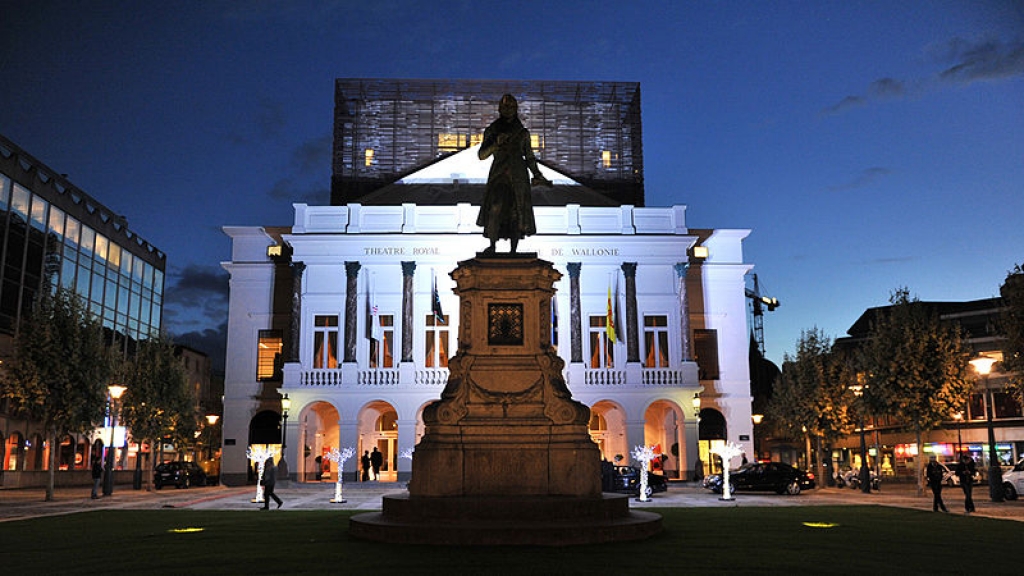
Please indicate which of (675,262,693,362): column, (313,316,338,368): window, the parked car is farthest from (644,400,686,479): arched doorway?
(313,316,338,368): window

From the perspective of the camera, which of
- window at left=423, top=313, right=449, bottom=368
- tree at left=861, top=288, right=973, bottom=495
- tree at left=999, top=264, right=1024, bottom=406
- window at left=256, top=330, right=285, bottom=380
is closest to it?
tree at left=999, top=264, right=1024, bottom=406

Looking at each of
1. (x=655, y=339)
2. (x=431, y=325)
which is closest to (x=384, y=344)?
(x=431, y=325)

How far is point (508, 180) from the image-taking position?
16125mm

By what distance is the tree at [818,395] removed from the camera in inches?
1554

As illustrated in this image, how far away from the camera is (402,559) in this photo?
1074 centimetres

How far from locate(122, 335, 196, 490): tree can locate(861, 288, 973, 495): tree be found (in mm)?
32312

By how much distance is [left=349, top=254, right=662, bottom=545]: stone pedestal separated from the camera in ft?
41.0

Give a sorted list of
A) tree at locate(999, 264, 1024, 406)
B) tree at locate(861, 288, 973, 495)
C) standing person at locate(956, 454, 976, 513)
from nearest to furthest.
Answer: standing person at locate(956, 454, 976, 513), tree at locate(999, 264, 1024, 406), tree at locate(861, 288, 973, 495)

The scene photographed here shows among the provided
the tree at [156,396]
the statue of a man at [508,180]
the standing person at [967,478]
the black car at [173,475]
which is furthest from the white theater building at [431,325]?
the statue of a man at [508,180]

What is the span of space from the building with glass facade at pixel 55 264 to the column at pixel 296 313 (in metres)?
9.42

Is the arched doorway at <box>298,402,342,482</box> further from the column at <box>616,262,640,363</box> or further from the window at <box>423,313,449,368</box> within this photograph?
the column at <box>616,262,640,363</box>

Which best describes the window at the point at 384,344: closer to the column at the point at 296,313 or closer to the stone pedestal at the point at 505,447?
the column at the point at 296,313

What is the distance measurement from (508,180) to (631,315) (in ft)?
101

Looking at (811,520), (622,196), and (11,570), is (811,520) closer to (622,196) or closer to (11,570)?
(11,570)
